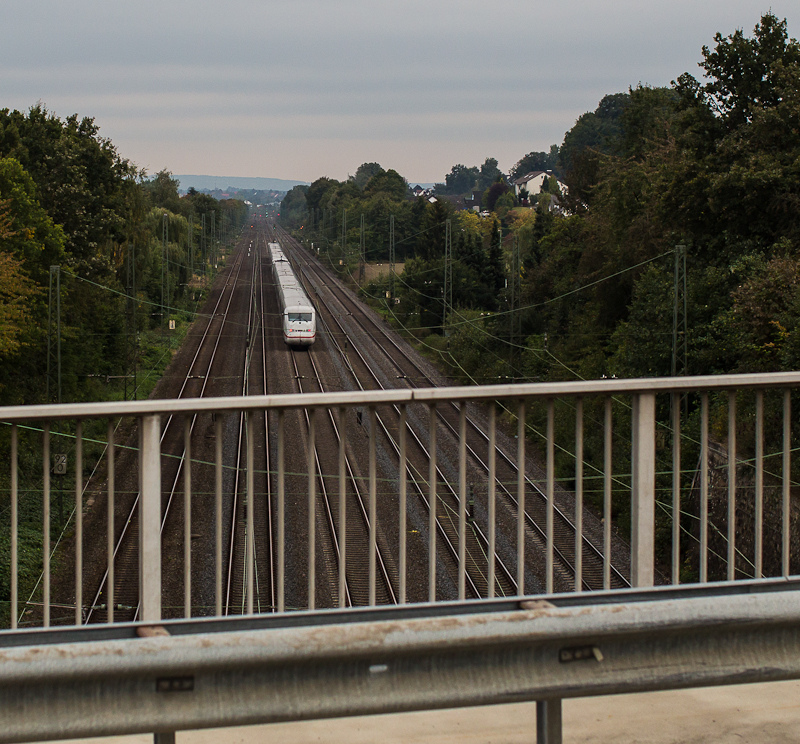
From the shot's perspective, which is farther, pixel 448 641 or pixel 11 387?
pixel 11 387

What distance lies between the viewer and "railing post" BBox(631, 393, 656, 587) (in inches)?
118

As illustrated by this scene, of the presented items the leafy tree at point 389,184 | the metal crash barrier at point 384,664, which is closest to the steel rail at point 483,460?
the metal crash barrier at point 384,664

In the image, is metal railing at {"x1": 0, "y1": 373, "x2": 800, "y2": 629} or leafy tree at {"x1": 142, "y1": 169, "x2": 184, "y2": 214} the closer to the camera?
metal railing at {"x1": 0, "y1": 373, "x2": 800, "y2": 629}

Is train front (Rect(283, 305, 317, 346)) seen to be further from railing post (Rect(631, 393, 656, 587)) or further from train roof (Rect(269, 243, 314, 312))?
railing post (Rect(631, 393, 656, 587))

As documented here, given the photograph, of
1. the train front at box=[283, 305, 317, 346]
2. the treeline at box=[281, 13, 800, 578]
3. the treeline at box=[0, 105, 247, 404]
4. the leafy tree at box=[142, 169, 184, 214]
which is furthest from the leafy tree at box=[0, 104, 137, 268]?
the leafy tree at box=[142, 169, 184, 214]

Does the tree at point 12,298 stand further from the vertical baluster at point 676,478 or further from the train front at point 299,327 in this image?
the vertical baluster at point 676,478

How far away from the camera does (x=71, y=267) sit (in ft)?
114

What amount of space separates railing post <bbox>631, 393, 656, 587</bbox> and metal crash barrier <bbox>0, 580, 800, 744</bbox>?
2.36 feet

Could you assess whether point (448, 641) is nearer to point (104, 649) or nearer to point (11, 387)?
point (104, 649)

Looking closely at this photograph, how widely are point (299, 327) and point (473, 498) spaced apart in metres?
21.0

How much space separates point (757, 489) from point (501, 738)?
1.19 metres

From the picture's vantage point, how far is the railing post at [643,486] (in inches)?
118

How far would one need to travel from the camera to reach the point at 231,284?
66.0 metres

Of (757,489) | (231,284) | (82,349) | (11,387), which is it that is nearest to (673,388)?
(757,489)
